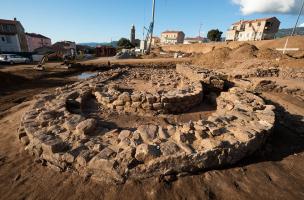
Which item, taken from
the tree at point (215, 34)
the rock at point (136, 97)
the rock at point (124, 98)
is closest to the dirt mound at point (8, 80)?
the rock at point (124, 98)

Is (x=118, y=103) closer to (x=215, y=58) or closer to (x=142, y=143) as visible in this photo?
(x=142, y=143)

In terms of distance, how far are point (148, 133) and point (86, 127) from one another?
1.39 metres

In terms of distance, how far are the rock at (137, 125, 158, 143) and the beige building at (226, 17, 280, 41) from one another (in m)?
51.6

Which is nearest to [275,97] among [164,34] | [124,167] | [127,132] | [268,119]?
[268,119]

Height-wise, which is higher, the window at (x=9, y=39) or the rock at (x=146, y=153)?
the window at (x=9, y=39)

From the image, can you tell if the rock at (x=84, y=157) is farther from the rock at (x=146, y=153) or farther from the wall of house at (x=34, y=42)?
the wall of house at (x=34, y=42)

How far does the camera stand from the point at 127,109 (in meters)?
5.88

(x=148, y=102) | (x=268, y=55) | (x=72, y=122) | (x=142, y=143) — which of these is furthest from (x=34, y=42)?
(x=142, y=143)

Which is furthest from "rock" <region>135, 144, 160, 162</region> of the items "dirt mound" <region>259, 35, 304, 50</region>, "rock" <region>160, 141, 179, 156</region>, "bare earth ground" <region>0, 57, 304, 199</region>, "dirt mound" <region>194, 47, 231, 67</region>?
"dirt mound" <region>259, 35, 304, 50</region>

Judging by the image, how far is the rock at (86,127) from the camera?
12.5 feet

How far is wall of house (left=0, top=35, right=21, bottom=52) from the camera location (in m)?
30.7

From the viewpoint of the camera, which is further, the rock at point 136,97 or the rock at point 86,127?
the rock at point 136,97

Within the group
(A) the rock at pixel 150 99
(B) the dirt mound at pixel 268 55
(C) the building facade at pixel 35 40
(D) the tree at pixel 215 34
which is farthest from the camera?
(D) the tree at pixel 215 34

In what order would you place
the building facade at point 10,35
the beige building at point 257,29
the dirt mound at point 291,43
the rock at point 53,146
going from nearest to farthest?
the rock at point 53,146
the dirt mound at point 291,43
the building facade at point 10,35
the beige building at point 257,29
